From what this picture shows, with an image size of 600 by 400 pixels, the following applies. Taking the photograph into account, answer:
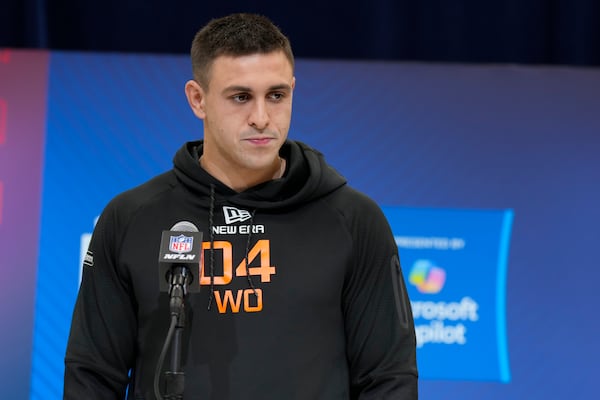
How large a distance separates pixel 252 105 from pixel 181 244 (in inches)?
12.1

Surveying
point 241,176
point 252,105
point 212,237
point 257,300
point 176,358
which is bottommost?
point 176,358

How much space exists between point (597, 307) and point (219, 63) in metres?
1.89


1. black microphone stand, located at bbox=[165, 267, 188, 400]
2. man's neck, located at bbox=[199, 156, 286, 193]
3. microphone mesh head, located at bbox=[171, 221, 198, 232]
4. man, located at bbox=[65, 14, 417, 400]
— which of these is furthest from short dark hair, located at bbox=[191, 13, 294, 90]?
black microphone stand, located at bbox=[165, 267, 188, 400]

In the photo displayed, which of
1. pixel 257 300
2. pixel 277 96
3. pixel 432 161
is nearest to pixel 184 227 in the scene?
pixel 257 300

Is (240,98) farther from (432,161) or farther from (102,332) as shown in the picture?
(432,161)

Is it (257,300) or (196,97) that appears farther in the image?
(196,97)

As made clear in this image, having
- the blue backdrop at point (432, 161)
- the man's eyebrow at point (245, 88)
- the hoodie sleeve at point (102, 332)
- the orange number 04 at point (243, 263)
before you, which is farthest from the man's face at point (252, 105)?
the blue backdrop at point (432, 161)

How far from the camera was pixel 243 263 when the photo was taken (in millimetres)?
1611

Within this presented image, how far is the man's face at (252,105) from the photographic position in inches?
62.0

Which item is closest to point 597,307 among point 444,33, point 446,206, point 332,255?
point 446,206

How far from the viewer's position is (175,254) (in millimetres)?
1427

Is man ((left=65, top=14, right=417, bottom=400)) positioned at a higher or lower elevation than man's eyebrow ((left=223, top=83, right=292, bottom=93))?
lower

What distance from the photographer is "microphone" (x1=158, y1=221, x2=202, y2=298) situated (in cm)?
142

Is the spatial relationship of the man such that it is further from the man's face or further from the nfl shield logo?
the nfl shield logo
